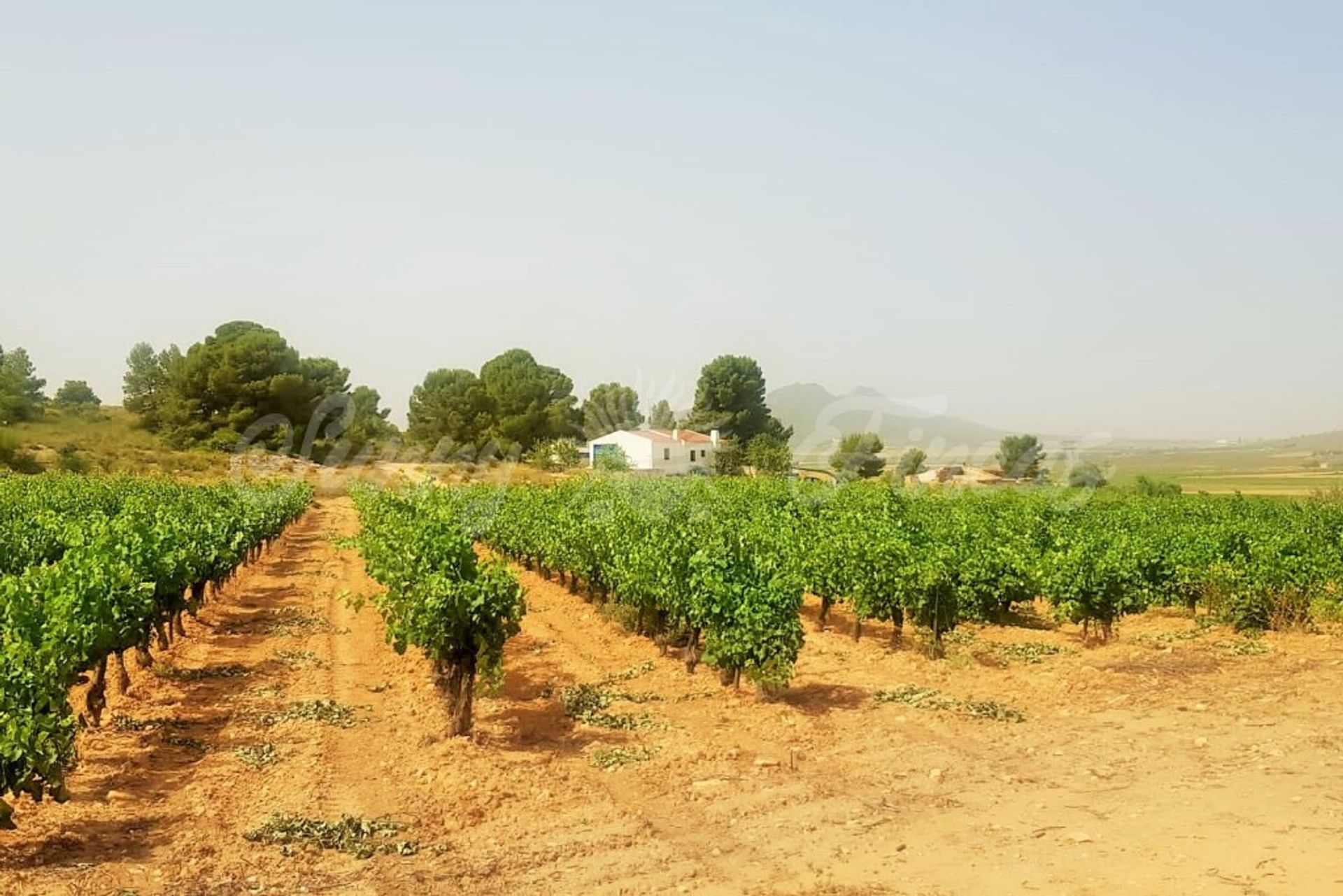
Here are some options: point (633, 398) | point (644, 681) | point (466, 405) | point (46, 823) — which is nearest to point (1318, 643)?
point (644, 681)

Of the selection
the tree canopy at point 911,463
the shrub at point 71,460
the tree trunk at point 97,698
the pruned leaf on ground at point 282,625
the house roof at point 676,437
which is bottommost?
the pruned leaf on ground at point 282,625

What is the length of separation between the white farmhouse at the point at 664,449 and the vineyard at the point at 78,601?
5391 centimetres

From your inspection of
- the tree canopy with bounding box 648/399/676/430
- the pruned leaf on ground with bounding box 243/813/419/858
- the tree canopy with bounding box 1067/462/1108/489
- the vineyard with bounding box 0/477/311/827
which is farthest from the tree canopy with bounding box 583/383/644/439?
the pruned leaf on ground with bounding box 243/813/419/858

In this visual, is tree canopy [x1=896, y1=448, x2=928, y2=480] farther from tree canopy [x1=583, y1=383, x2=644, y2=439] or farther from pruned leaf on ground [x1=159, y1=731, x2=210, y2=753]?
pruned leaf on ground [x1=159, y1=731, x2=210, y2=753]

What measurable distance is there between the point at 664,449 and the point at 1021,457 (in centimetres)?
4438

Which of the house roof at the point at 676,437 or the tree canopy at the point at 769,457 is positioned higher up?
the house roof at the point at 676,437

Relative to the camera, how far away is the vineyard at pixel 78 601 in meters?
7.37

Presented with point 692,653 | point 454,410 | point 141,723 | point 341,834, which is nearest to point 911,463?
point 454,410

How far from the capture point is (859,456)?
92562 mm

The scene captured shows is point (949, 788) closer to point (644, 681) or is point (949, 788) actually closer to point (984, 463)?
point (644, 681)

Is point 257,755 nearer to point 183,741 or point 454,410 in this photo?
point 183,741

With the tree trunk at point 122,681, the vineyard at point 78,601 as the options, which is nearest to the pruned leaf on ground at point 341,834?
the vineyard at point 78,601

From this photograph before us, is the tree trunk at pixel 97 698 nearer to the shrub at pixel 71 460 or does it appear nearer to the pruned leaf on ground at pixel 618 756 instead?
the pruned leaf on ground at pixel 618 756

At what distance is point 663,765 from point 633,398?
10971cm
